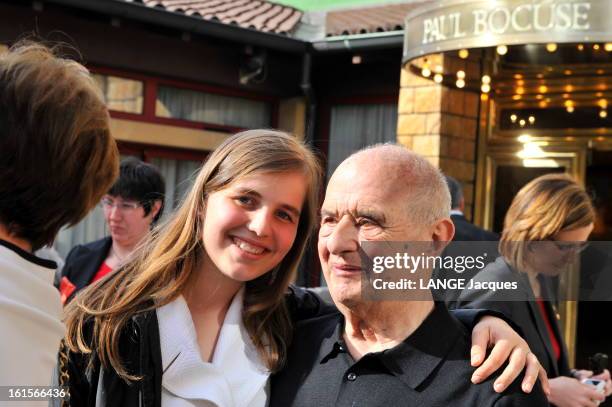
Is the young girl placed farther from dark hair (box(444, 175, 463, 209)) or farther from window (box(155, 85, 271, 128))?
window (box(155, 85, 271, 128))

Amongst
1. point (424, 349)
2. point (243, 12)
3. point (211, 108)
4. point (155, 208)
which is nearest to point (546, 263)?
point (424, 349)

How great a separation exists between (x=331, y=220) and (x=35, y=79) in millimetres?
Answer: 972

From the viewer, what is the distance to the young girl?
7.43ft

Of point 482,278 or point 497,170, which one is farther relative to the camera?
point 497,170

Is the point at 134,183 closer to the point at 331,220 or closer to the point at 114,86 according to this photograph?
the point at 331,220

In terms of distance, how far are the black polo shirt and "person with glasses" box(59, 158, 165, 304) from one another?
232cm

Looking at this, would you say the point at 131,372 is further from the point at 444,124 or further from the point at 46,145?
the point at 444,124

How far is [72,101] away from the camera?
5.56ft

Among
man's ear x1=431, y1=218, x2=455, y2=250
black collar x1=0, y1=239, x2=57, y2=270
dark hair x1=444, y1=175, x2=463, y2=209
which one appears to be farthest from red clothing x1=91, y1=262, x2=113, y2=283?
black collar x1=0, y1=239, x2=57, y2=270

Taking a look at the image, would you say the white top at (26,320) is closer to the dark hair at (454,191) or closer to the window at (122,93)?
the dark hair at (454,191)

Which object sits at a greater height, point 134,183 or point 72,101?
point 72,101

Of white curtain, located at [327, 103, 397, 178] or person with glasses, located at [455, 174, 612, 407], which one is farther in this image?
white curtain, located at [327, 103, 397, 178]

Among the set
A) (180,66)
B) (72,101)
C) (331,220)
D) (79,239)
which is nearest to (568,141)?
(180,66)

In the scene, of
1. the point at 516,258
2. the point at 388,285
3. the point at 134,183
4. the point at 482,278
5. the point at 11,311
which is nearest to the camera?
the point at 11,311
